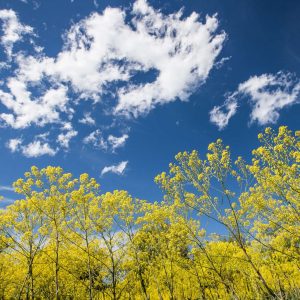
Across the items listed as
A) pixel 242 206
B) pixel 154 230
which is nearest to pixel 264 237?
pixel 154 230

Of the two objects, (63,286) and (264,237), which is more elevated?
(63,286)

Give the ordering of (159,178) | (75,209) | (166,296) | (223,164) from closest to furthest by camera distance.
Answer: (223,164)
(159,178)
(75,209)
(166,296)

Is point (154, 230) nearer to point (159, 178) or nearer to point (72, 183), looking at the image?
point (72, 183)

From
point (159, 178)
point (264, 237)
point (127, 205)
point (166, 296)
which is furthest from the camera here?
point (166, 296)

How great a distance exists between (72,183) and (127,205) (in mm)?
3170

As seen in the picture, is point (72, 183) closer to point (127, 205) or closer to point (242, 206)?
point (127, 205)

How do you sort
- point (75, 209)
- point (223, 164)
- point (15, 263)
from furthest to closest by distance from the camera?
1. point (15, 263)
2. point (75, 209)
3. point (223, 164)

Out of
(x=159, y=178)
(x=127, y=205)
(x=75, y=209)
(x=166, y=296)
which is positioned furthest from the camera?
(x=166, y=296)

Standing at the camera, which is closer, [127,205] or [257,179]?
[257,179]

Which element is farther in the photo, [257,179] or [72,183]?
[72,183]

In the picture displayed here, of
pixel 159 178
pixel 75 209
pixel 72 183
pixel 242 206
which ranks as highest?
pixel 72 183

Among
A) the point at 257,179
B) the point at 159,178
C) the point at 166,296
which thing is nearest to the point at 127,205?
the point at 159,178

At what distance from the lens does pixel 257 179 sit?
34.7ft

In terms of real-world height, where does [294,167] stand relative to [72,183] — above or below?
below
